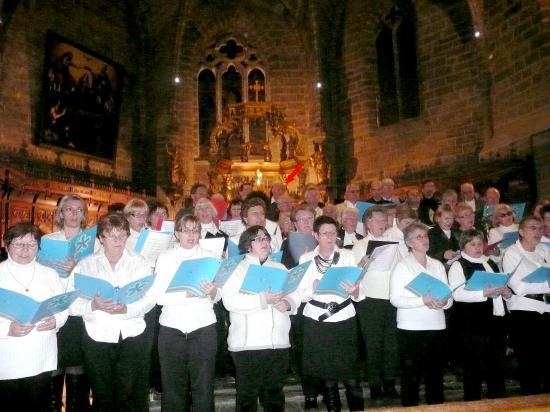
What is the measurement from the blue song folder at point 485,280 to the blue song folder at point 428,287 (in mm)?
261

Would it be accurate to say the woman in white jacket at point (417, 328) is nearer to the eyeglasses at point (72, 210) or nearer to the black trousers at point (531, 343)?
the black trousers at point (531, 343)

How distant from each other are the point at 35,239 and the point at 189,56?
12.2 m

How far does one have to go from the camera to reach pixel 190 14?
14.5m

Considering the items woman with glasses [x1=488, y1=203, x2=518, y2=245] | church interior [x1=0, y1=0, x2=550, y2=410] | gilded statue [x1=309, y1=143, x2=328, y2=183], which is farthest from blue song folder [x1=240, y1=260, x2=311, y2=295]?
gilded statue [x1=309, y1=143, x2=328, y2=183]

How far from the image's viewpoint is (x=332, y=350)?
147 inches

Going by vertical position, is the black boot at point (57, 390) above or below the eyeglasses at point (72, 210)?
below

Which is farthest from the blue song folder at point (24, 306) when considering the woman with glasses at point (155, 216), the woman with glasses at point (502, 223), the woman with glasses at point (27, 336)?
the woman with glasses at point (502, 223)

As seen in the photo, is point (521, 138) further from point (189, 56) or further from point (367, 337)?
point (189, 56)

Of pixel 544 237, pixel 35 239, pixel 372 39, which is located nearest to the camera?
pixel 35 239

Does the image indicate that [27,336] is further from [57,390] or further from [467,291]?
[467,291]

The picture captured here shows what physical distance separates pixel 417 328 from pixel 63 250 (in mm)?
2729

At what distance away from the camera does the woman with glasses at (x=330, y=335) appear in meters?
3.73

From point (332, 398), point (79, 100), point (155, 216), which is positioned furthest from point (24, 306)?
point (79, 100)

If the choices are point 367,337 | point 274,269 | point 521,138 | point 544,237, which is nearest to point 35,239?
point 274,269
